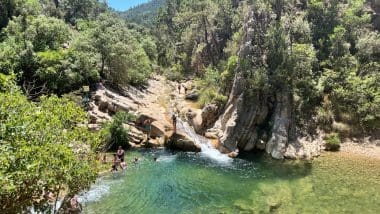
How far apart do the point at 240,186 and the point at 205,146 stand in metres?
11.3

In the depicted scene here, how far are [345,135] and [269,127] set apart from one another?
9.03 meters

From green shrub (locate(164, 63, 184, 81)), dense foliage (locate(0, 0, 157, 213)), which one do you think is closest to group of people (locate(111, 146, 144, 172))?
dense foliage (locate(0, 0, 157, 213))

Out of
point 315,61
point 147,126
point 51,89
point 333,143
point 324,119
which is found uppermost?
point 315,61

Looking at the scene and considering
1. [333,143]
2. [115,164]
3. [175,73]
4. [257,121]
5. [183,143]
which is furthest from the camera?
[175,73]

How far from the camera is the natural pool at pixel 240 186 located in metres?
27.0

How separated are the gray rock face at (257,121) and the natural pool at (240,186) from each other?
211cm

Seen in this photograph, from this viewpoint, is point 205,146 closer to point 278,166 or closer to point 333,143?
point 278,166

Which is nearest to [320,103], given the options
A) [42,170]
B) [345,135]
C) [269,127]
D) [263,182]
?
[345,135]

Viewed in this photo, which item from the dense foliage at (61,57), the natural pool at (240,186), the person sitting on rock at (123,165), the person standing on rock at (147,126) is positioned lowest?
the natural pool at (240,186)

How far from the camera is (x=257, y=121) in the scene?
42.8 metres

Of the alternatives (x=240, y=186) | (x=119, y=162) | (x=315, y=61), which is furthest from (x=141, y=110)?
(x=315, y=61)

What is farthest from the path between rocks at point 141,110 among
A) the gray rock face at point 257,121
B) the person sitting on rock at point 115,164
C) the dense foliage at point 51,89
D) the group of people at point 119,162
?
the person sitting on rock at point 115,164

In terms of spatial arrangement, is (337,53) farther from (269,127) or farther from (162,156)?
(162,156)

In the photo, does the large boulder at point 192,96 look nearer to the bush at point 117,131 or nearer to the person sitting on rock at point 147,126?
the person sitting on rock at point 147,126
